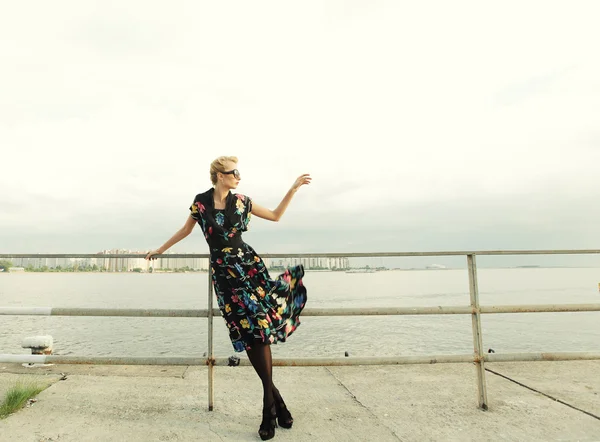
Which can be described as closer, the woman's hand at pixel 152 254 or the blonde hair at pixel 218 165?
the blonde hair at pixel 218 165

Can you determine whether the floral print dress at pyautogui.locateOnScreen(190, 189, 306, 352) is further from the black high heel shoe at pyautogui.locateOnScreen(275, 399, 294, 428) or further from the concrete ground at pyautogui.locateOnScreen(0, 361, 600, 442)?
the concrete ground at pyautogui.locateOnScreen(0, 361, 600, 442)

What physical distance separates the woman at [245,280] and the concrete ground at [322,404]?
46 cm

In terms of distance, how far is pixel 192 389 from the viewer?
12.2 ft

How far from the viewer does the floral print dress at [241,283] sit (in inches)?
115

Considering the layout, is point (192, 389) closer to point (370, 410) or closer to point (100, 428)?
point (100, 428)

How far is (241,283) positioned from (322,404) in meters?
1.36

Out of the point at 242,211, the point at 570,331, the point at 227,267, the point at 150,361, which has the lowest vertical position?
the point at 570,331

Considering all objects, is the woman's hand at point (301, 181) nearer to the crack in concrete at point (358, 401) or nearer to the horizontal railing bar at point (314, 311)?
the horizontal railing bar at point (314, 311)

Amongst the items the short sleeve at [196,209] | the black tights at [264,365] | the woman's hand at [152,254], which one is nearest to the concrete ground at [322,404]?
the black tights at [264,365]

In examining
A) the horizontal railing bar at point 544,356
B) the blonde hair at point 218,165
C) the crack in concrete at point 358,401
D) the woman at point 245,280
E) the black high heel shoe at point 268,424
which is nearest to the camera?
the black high heel shoe at point 268,424

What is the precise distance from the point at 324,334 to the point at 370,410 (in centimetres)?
1438

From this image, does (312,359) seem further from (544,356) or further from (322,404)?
(544,356)

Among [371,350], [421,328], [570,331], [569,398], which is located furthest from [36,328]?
[570,331]

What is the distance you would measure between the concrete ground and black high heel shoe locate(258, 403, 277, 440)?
0.26ft
